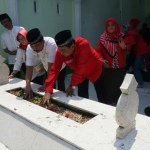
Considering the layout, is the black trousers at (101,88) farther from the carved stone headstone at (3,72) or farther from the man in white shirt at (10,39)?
the man in white shirt at (10,39)

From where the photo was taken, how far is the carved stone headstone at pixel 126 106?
1.43 metres

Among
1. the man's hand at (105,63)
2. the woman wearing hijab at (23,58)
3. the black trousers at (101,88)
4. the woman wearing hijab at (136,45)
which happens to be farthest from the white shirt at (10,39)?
the woman wearing hijab at (136,45)

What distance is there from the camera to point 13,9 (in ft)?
12.7

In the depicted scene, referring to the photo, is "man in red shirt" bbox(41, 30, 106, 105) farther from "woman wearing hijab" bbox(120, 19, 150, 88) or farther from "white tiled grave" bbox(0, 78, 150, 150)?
"woman wearing hijab" bbox(120, 19, 150, 88)

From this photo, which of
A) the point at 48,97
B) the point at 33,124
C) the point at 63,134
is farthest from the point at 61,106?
the point at 63,134

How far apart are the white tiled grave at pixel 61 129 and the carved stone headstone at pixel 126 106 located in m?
0.07

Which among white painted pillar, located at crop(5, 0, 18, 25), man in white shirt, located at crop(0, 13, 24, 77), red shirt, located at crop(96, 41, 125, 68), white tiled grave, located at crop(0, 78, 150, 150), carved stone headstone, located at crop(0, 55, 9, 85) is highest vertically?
white painted pillar, located at crop(5, 0, 18, 25)

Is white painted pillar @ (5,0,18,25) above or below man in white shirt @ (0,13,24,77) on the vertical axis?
above

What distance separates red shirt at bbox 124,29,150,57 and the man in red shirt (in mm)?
1391

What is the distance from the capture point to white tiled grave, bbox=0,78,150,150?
58.9 inches

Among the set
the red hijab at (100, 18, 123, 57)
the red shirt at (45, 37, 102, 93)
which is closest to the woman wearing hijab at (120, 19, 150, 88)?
the red hijab at (100, 18, 123, 57)

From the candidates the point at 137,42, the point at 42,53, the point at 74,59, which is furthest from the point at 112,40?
the point at 137,42

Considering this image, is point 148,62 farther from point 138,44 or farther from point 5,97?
point 5,97

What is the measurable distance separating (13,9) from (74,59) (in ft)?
7.14
